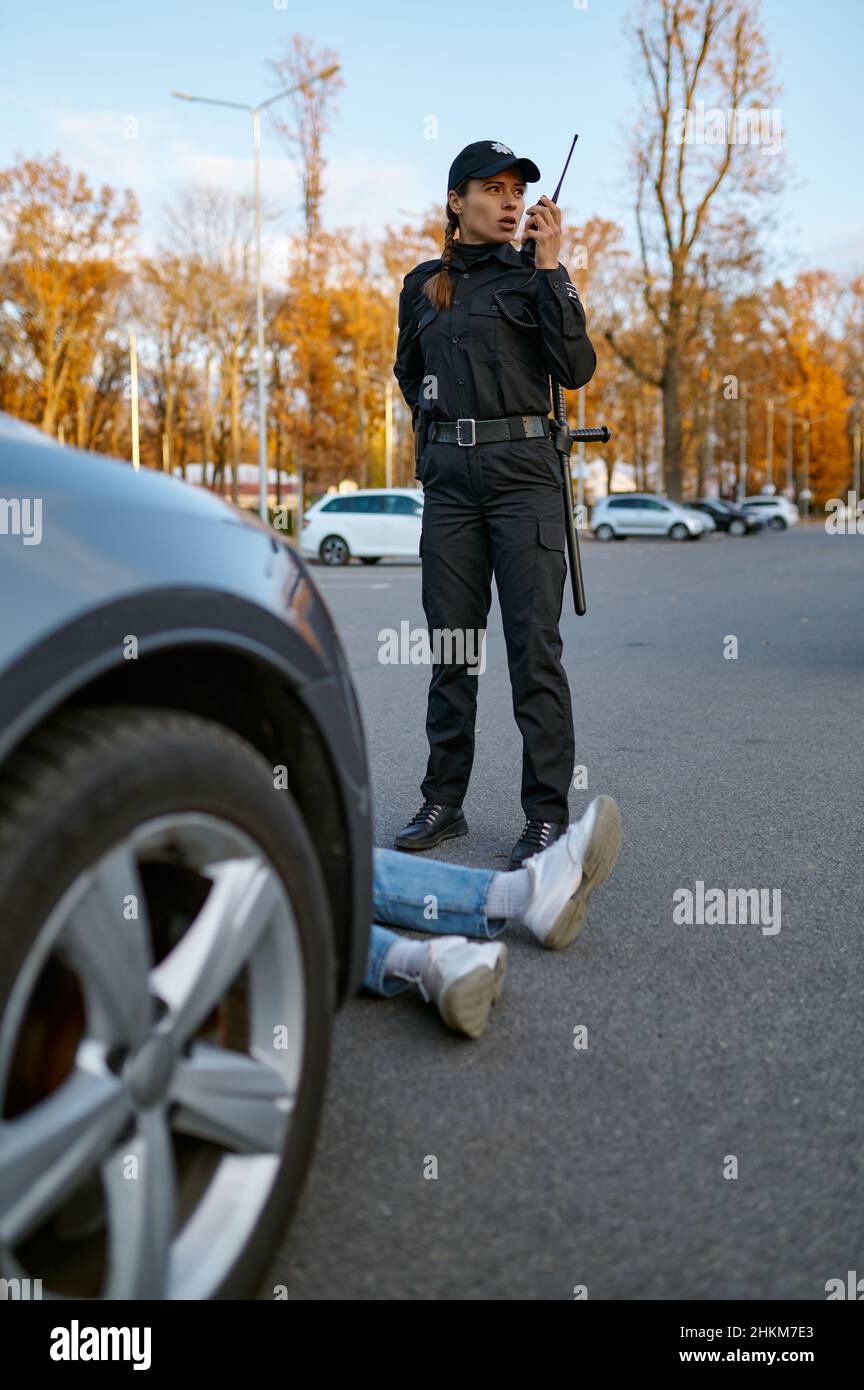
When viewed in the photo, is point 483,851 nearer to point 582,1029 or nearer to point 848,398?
point 582,1029

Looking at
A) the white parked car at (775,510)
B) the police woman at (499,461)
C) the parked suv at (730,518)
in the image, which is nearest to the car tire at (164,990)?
the police woman at (499,461)

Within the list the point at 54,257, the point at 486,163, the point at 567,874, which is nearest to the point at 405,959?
the point at 567,874

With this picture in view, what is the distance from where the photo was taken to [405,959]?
118 inches

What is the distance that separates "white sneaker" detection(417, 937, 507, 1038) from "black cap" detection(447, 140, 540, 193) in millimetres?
2477

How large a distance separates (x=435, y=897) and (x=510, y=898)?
0.19m

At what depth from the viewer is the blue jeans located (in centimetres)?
343

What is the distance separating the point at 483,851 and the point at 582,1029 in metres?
1.55

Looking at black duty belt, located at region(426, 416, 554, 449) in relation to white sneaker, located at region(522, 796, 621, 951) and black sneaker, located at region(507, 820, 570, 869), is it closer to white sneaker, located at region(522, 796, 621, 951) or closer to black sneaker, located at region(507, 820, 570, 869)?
black sneaker, located at region(507, 820, 570, 869)

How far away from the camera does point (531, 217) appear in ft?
13.4

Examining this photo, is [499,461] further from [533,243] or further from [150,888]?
[150,888]

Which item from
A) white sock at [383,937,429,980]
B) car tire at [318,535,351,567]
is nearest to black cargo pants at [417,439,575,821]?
white sock at [383,937,429,980]

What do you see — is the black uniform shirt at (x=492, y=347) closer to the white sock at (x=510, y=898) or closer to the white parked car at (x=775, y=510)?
the white sock at (x=510, y=898)

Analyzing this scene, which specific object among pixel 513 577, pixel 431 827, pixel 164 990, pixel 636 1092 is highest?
pixel 513 577

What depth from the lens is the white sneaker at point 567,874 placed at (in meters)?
3.38
